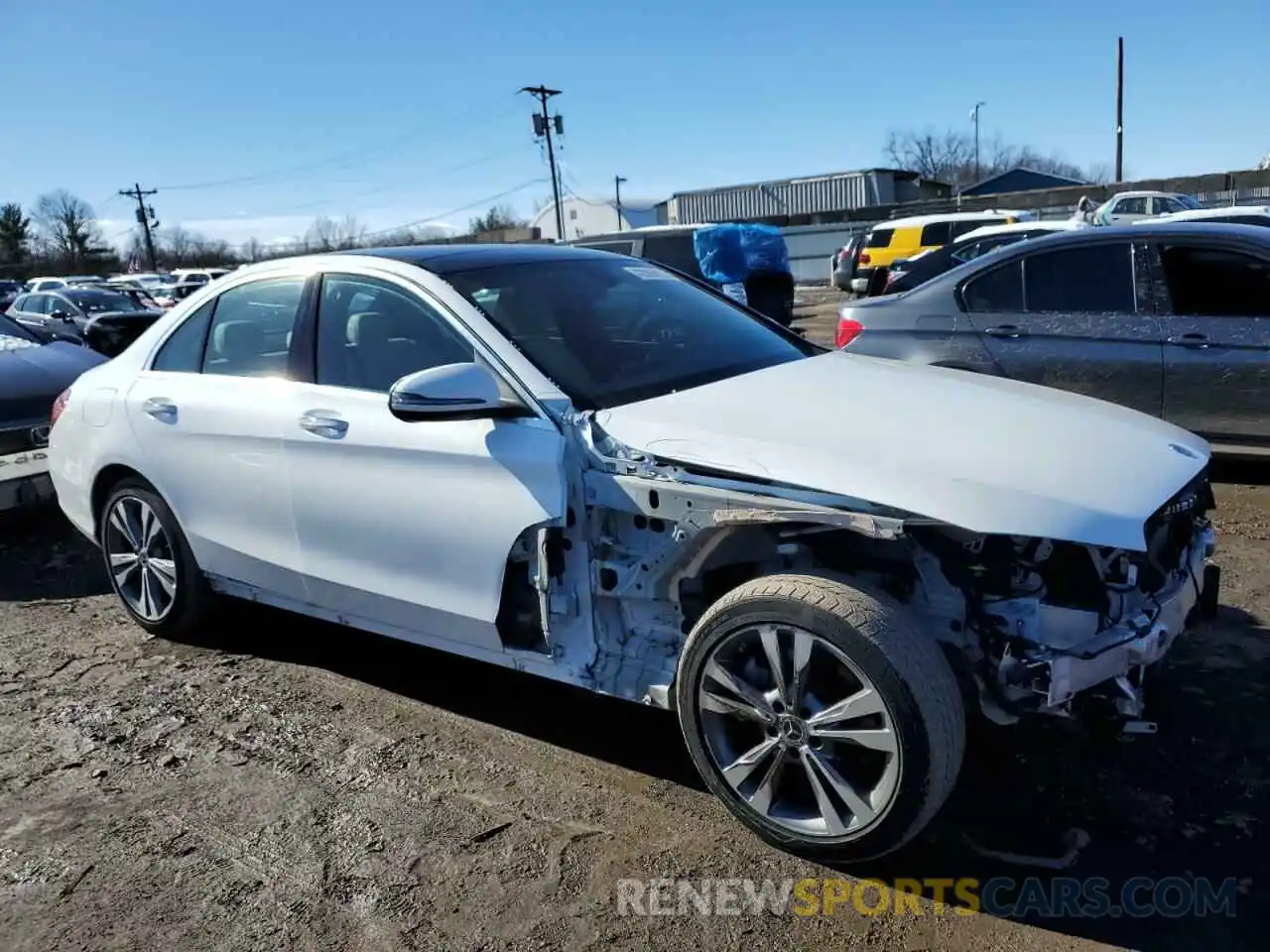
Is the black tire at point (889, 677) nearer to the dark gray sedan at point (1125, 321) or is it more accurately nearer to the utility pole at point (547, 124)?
the dark gray sedan at point (1125, 321)

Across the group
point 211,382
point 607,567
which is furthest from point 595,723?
point 211,382

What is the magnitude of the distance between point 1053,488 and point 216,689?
3233mm

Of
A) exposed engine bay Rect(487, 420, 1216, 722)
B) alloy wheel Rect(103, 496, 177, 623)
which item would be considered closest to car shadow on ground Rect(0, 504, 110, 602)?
alloy wheel Rect(103, 496, 177, 623)

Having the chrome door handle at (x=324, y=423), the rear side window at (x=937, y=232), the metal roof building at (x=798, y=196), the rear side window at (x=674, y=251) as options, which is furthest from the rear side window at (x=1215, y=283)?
the metal roof building at (x=798, y=196)

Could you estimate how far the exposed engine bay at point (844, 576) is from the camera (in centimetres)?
264

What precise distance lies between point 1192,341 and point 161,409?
5.17 meters

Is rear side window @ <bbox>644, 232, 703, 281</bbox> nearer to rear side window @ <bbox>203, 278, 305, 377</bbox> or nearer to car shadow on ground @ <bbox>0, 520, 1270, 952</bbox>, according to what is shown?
rear side window @ <bbox>203, 278, 305, 377</bbox>

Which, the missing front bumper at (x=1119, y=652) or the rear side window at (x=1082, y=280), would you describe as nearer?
the missing front bumper at (x=1119, y=652)

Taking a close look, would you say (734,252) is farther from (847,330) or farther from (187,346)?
(187,346)

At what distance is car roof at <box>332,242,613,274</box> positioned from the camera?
3783 millimetres

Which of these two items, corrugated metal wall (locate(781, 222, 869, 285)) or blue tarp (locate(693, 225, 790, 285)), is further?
corrugated metal wall (locate(781, 222, 869, 285))

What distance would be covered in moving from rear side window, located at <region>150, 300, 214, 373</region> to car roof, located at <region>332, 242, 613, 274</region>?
2.53 ft

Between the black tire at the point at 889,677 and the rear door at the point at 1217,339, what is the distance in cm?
387

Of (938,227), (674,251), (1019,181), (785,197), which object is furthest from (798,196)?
(674,251)
